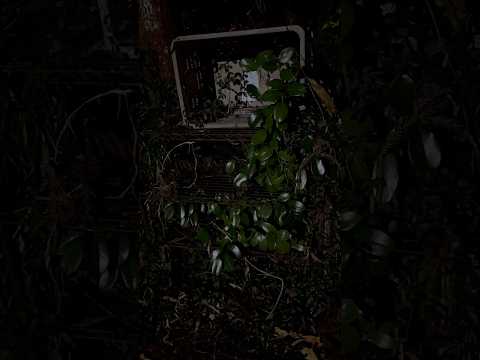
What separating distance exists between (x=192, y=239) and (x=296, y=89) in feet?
1.94

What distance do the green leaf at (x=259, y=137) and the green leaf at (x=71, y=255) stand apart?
0.65 metres

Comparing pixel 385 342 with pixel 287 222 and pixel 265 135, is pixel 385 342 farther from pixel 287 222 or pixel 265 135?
pixel 265 135

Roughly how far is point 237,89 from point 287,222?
48cm

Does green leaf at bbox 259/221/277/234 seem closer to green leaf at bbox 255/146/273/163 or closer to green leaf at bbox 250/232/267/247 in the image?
green leaf at bbox 250/232/267/247

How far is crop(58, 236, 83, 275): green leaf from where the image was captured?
55.2 inches

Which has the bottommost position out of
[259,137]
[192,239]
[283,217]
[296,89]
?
[192,239]

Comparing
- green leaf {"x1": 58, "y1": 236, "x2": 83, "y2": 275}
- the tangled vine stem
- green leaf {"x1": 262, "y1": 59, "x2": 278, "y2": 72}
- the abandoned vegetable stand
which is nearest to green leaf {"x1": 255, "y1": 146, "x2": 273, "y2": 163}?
the abandoned vegetable stand

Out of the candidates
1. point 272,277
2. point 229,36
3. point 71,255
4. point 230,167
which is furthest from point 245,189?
point 71,255

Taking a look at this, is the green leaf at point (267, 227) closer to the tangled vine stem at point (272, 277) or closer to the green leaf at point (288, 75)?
the tangled vine stem at point (272, 277)

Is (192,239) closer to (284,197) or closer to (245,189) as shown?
(245,189)

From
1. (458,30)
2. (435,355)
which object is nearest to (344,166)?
(458,30)

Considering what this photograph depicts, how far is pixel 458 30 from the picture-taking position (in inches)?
39.5

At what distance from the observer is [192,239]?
1.48 meters

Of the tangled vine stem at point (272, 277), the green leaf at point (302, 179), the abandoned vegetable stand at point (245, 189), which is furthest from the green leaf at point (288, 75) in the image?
the tangled vine stem at point (272, 277)
